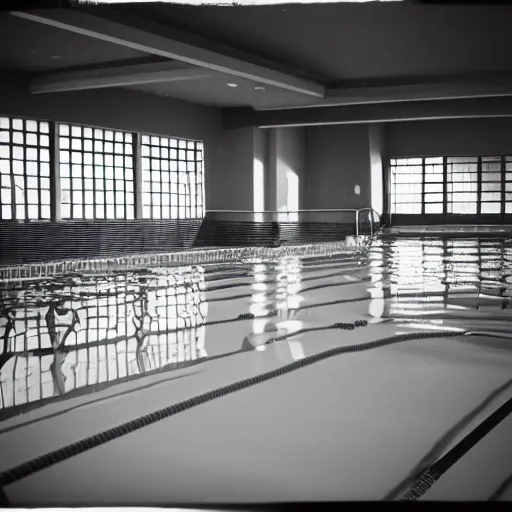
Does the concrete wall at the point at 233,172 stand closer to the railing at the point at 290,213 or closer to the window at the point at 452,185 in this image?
the railing at the point at 290,213

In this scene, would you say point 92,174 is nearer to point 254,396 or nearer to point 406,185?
point 406,185

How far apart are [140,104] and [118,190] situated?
2116 mm

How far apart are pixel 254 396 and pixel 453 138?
13.7 ft

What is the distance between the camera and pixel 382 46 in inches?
368

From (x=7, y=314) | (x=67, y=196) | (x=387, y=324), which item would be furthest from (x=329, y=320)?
(x=67, y=196)

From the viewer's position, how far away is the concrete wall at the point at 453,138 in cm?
525

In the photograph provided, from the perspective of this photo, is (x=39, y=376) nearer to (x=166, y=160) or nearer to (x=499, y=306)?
(x=499, y=306)

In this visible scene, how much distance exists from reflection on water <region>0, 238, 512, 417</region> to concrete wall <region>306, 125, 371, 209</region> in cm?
105

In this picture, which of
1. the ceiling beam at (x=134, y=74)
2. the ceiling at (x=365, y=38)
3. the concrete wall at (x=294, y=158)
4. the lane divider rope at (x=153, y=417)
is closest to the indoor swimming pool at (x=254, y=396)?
the lane divider rope at (x=153, y=417)

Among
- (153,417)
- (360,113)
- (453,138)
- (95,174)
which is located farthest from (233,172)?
(153,417)

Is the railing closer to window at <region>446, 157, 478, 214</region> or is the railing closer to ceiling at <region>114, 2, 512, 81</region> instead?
window at <region>446, 157, 478, 214</region>

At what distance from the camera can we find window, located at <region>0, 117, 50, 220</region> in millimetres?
9070

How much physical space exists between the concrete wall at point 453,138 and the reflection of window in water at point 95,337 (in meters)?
2.58

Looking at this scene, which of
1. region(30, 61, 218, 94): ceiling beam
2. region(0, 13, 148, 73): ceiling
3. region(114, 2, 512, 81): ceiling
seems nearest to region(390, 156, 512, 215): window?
region(114, 2, 512, 81): ceiling
